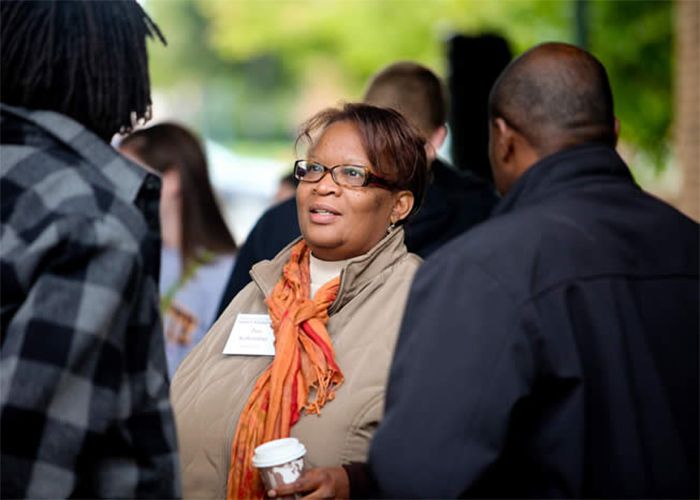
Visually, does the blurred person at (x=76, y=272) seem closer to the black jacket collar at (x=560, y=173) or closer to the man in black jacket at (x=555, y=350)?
the man in black jacket at (x=555, y=350)

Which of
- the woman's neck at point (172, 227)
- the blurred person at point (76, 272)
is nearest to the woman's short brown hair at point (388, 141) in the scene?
the blurred person at point (76, 272)

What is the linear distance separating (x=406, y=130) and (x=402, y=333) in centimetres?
112

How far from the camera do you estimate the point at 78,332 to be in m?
2.22

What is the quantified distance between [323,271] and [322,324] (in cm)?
23

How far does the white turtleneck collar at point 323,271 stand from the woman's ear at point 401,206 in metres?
0.21

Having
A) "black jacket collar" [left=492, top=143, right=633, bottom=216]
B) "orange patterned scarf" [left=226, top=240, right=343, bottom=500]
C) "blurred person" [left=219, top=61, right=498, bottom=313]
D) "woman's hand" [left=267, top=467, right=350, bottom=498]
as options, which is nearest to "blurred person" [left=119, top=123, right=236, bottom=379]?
"blurred person" [left=219, top=61, right=498, bottom=313]

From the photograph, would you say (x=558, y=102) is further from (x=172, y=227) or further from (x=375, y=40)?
(x=375, y=40)

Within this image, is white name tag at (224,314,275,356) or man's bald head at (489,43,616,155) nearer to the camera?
man's bald head at (489,43,616,155)

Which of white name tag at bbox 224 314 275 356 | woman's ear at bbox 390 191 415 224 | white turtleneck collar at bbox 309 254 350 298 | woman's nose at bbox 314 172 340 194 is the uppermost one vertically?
woman's nose at bbox 314 172 340 194

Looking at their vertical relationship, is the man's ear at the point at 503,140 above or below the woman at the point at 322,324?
above

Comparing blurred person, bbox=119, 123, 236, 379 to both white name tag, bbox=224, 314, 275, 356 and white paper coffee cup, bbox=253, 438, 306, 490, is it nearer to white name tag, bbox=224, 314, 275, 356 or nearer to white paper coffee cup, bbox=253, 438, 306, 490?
white name tag, bbox=224, 314, 275, 356

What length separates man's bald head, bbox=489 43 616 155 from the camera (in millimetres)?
2723

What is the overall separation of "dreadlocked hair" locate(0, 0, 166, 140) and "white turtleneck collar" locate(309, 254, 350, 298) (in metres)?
1.09

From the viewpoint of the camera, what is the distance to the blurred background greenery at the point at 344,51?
12.7m
